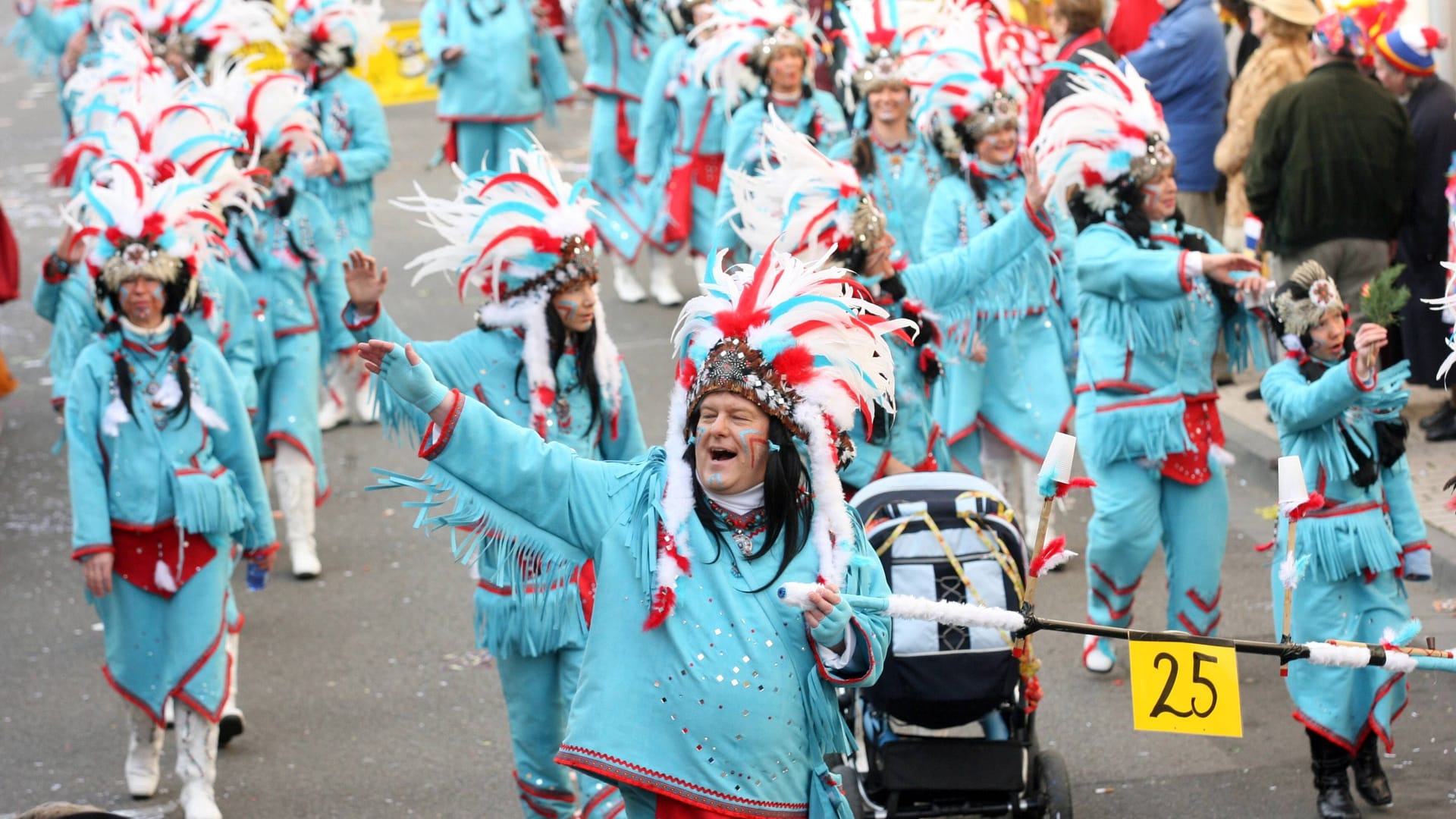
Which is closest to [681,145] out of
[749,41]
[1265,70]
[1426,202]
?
[749,41]

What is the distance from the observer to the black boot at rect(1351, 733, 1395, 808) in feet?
19.1

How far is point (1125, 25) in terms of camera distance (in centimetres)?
1190

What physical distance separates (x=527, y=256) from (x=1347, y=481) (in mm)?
2589

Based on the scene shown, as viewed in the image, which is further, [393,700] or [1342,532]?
[393,700]

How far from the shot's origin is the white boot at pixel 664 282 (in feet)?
42.7

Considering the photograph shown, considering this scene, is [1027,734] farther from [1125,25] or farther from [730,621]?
Answer: [1125,25]

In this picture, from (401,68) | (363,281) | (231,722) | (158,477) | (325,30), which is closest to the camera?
(363,281)

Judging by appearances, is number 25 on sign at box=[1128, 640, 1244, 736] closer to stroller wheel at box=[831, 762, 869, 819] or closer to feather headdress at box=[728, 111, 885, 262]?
stroller wheel at box=[831, 762, 869, 819]

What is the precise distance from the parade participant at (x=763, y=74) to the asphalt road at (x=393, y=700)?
1.80m

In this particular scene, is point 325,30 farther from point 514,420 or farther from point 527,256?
point 514,420

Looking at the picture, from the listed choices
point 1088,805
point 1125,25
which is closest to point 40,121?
point 1125,25

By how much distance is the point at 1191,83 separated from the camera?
10.5m

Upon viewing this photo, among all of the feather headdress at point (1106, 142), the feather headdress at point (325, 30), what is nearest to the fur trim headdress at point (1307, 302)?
the feather headdress at point (1106, 142)

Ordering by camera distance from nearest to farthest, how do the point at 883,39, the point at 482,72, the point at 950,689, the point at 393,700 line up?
1. the point at 950,689
2. the point at 393,700
3. the point at 883,39
4. the point at 482,72
